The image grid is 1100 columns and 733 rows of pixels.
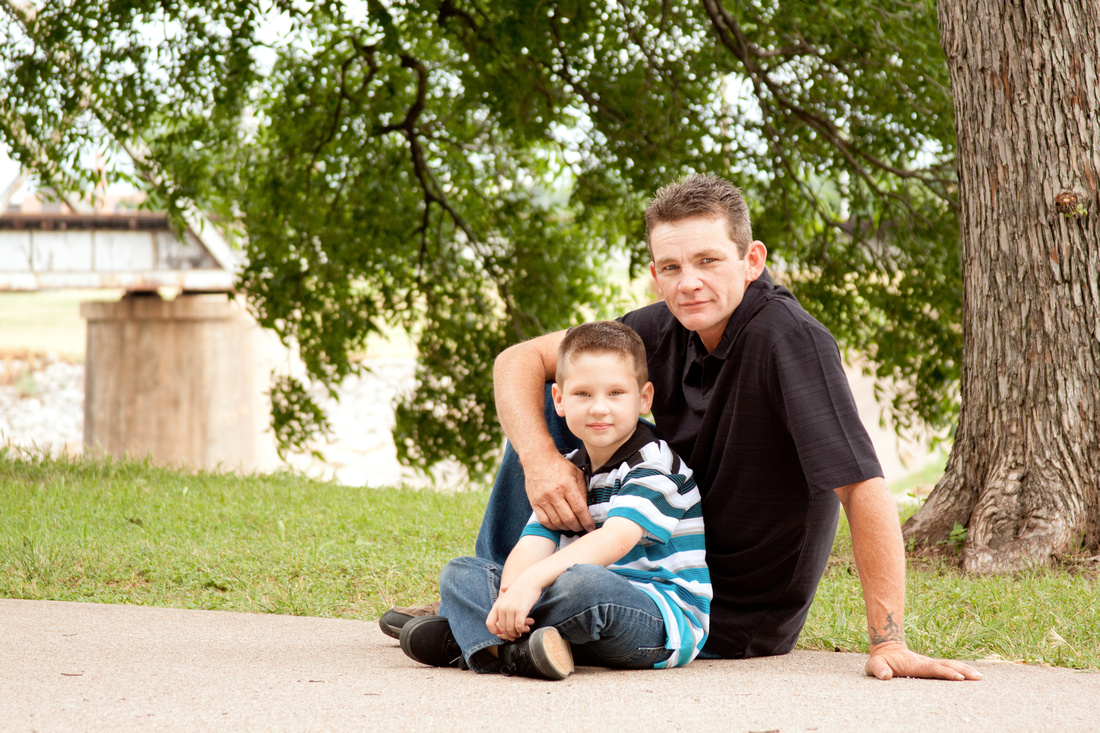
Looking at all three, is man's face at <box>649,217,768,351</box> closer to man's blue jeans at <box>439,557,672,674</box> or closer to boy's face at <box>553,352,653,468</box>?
boy's face at <box>553,352,653,468</box>

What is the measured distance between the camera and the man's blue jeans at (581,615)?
2443 millimetres

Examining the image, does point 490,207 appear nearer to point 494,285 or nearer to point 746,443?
point 494,285

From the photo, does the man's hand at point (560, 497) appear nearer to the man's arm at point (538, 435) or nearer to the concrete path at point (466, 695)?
the man's arm at point (538, 435)

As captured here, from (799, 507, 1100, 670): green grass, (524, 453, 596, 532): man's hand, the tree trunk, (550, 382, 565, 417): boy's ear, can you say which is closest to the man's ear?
(550, 382, 565, 417): boy's ear

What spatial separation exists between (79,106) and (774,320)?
7561mm

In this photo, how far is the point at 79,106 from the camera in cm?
842

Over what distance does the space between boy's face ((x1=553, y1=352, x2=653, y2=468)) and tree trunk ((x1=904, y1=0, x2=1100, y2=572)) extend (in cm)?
216

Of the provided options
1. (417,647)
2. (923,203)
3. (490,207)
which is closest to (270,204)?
(490,207)

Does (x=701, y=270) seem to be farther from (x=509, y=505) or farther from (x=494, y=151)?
(x=494, y=151)

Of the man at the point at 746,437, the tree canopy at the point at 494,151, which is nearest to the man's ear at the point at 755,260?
the man at the point at 746,437

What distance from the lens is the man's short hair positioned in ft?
9.10

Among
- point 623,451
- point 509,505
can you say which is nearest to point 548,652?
point 623,451

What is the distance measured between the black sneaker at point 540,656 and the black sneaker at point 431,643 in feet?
0.68

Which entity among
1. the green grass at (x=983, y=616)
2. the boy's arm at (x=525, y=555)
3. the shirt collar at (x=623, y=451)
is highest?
the shirt collar at (x=623, y=451)
